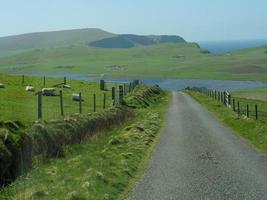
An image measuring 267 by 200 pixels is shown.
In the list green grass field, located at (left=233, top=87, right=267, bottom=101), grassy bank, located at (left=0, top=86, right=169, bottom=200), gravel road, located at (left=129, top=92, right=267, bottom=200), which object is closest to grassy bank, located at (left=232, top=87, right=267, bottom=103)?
green grass field, located at (left=233, top=87, right=267, bottom=101)

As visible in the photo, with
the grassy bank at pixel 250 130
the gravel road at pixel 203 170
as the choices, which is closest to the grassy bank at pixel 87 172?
the gravel road at pixel 203 170

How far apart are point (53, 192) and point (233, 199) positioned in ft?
18.5

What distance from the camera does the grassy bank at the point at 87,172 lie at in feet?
51.8

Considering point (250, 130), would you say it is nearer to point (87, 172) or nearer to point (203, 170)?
point (203, 170)

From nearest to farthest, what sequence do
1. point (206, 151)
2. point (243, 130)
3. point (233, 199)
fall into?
point (233, 199)
point (206, 151)
point (243, 130)

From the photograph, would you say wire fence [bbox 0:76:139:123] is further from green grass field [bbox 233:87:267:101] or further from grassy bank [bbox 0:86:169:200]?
green grass field [bbox 233:87:267:101]

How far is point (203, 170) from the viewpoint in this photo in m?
20.6

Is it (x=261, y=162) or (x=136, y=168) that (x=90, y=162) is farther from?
(x=261, y=162)

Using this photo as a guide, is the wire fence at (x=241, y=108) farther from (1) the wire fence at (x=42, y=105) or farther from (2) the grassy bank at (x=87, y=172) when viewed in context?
(2) the grassy bank at (x=87, y=172)

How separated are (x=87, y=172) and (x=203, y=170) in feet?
16.1

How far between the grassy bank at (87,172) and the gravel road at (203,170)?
80 cm

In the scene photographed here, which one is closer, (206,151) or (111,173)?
(111,173)

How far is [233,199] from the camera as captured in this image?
1577 centimetres

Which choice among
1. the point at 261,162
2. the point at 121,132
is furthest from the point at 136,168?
the point at 121,132
